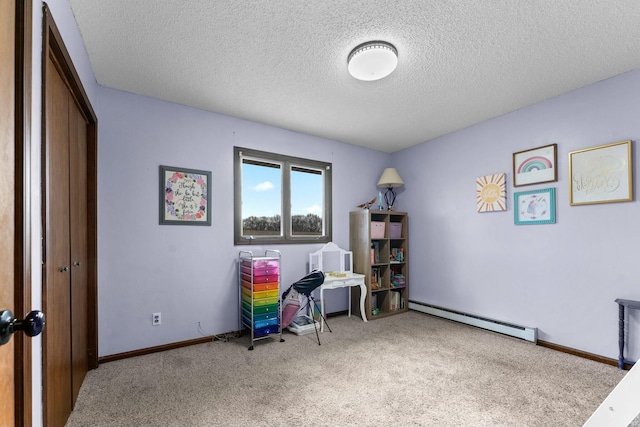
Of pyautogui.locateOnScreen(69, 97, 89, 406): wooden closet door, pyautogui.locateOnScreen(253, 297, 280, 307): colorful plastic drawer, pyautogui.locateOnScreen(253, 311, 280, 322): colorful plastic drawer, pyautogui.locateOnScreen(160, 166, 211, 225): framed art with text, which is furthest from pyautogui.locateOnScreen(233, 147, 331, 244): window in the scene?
pyautogui.locateOnScreen(69, 97, 89, 406): wooden closet door

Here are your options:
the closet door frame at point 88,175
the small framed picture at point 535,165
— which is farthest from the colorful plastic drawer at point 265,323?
the small framed picture at point 535,165

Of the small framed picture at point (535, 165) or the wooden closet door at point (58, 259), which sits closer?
the wooden closet door at point (58, 259)

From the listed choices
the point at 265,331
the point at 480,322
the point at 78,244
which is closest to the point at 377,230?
the point at 480,322

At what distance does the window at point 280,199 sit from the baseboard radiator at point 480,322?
170 centimetres

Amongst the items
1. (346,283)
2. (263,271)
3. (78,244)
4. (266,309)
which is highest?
(78,244)

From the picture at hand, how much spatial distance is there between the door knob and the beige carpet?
1491 millimetres

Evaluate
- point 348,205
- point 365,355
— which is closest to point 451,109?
point 348,205

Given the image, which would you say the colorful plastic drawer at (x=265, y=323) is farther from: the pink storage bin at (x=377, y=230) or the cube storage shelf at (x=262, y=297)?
the pink storage bin at (x=377, y=230)

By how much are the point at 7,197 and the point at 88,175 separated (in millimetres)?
2093

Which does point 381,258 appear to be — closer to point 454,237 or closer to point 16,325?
point 454,237

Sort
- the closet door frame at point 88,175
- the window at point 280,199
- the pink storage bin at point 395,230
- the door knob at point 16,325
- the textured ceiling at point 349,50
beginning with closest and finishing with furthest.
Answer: the door knob at point 16,325
the closet door frame at point 88,175
the textured ceiling at point 349,50
the window at point 280,199
the pink storage bin at point 395,230

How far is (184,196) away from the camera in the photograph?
3111 millimetres

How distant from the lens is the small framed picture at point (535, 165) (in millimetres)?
3008

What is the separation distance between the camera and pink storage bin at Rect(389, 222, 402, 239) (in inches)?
175
